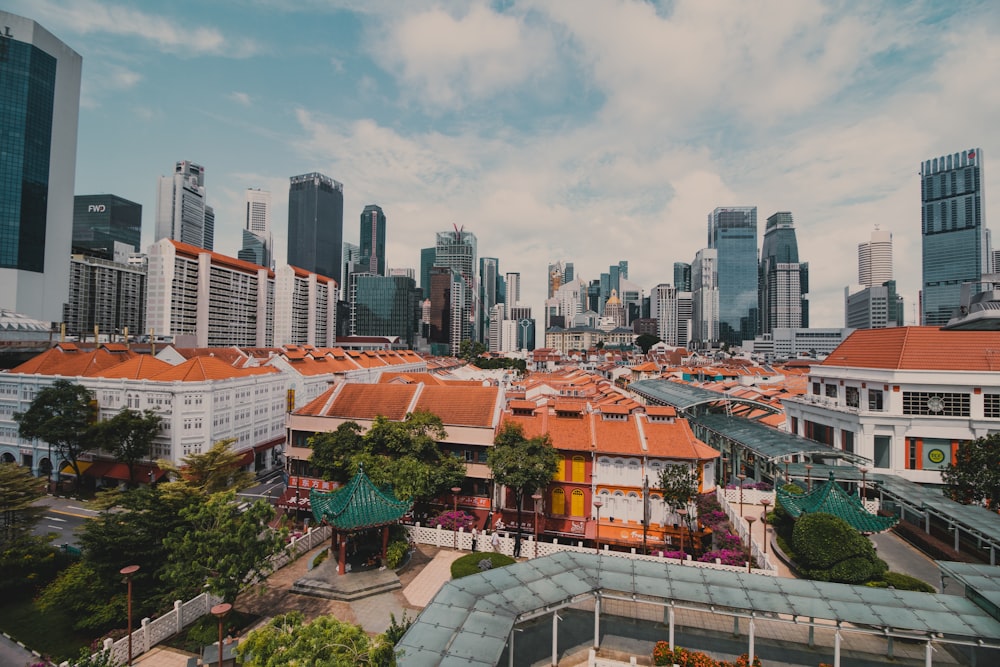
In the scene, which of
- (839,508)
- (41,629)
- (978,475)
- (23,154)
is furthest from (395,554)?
(23,154)

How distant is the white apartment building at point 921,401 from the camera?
119ft

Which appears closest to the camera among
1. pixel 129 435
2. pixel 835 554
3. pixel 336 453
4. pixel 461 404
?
pixel 835 554

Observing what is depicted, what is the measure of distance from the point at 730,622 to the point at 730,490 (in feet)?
52.3

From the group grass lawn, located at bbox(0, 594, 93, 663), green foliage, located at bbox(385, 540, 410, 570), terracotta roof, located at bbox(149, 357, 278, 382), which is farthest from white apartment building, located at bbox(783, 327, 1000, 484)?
terracotta roof, located at bbox(149, 357, 278, 382)

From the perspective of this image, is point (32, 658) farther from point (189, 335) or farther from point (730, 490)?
point (189, 335)

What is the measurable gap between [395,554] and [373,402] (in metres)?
17.7

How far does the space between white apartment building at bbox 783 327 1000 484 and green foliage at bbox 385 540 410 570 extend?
3746 centimetres

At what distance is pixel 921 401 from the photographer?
37188 millimetres

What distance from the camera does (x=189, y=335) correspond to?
109062mm

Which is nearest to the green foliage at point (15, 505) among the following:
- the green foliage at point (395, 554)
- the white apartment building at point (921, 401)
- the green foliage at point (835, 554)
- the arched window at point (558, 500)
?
the green foliage at point (395, 554)

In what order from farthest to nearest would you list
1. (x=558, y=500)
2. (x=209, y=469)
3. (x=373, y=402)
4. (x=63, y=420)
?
(x=63, y=420)
(x=373, y=402)
(x=209, y=469)
(x=558, y=500)

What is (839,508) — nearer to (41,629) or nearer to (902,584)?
(902,584)

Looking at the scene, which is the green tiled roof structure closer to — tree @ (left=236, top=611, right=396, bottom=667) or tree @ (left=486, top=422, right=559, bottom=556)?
tree @ (left=486, top=422, right=559, bottom=556)

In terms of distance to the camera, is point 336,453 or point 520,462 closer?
point 520,462
